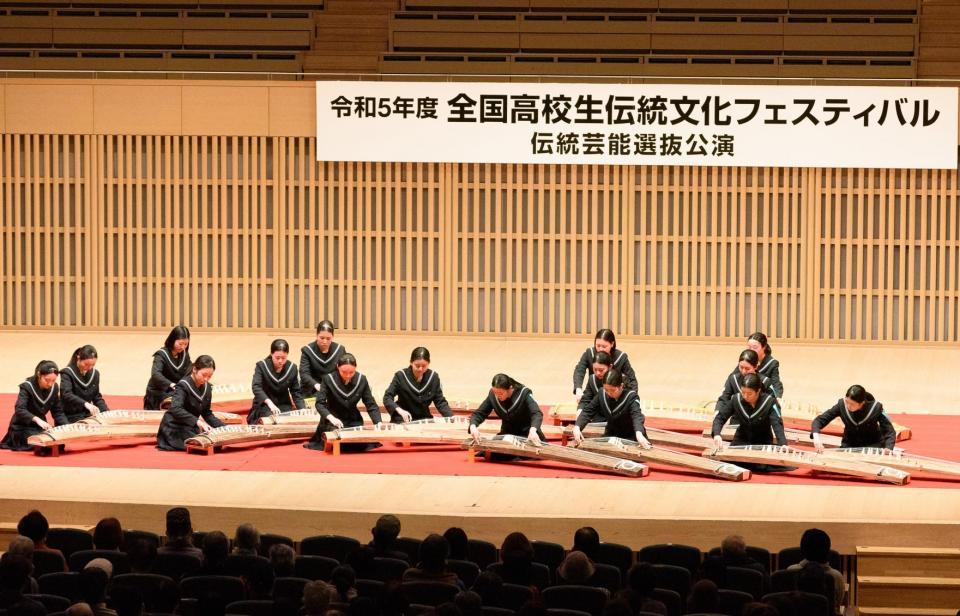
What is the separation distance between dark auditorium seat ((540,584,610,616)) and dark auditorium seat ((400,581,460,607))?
1.17ft

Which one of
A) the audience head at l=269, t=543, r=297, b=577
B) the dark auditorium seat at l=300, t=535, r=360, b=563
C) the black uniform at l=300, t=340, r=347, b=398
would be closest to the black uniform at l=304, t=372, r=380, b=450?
the black uniform at l=300, t=340, r=347, b=398

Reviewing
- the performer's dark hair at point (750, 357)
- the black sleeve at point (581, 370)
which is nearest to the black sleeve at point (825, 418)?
the performer's dark hair at point (750, 357)

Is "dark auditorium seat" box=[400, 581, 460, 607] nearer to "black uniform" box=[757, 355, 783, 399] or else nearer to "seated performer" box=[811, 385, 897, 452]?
"seated performer" box=[811, 385, 897, 452]

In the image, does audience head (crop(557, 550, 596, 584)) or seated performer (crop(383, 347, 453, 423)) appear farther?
seated performer (crop(383, 347, 453, 423))

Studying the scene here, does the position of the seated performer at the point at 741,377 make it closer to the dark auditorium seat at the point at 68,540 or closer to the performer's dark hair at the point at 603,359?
the performer's dark hair at the point at 603,359

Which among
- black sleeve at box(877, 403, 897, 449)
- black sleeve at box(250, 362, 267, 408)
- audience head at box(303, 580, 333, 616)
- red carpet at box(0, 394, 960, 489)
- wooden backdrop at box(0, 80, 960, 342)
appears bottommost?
red carpet at box(0, 394, 960, 489)

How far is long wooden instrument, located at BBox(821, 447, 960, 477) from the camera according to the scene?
331 inches

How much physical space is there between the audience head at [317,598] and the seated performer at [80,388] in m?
5.16

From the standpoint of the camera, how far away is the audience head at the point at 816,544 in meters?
5.99

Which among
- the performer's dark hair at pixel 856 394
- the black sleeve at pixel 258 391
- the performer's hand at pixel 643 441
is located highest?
the performer's dark hair at pixel 856 394

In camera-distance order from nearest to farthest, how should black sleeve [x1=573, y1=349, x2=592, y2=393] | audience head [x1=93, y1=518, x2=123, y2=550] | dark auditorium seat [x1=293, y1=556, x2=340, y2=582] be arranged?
dark auditorium seat [x1=293, y1=556, x2=340, y2=582]
audience head [x1=93, y1=518, x2=123, y2=550]
black sleeve [x1=573, y1=349, x2=592, y2=393]

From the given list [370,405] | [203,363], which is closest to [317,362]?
[370,405]

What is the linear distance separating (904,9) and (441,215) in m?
5.54

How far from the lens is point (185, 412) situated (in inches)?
367
